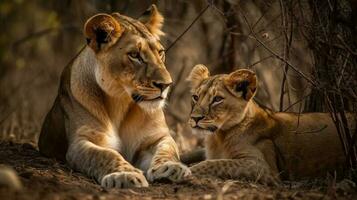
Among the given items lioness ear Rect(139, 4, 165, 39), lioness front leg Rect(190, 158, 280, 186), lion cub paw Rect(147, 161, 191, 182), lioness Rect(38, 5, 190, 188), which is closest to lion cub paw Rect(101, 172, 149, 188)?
lioness Rect(38, 5, 190, 188)

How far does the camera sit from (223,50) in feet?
30.6

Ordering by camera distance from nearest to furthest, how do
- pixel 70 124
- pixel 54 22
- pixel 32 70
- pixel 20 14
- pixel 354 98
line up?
pixel 354 98 → pixel 70 124 → pixel 54 22 → pixel 32 70 → pixel 20 14

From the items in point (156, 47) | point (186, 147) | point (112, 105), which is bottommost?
point (186, 147)

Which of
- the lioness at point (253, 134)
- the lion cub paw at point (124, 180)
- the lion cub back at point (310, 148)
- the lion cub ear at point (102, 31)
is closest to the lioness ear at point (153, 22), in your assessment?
the lion cub ear at point (102, 31)

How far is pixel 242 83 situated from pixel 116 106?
108 centimetres

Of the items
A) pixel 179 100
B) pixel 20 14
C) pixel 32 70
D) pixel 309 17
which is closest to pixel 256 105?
pixel 309 17

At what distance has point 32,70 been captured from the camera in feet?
46.0

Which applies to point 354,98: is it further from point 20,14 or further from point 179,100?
point 20,14

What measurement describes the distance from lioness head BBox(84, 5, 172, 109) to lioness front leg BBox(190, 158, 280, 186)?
61 centimetres

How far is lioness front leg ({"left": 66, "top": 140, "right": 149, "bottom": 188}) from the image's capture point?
534 centimetres

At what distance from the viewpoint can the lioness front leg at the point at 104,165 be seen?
17.5ft

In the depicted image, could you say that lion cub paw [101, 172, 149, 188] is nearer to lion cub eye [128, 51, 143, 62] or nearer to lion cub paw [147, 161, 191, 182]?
lion cub paw [147, 161, 191, 182]

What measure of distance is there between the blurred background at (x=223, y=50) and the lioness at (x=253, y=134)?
0.74 ft

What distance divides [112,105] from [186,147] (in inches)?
91.6
